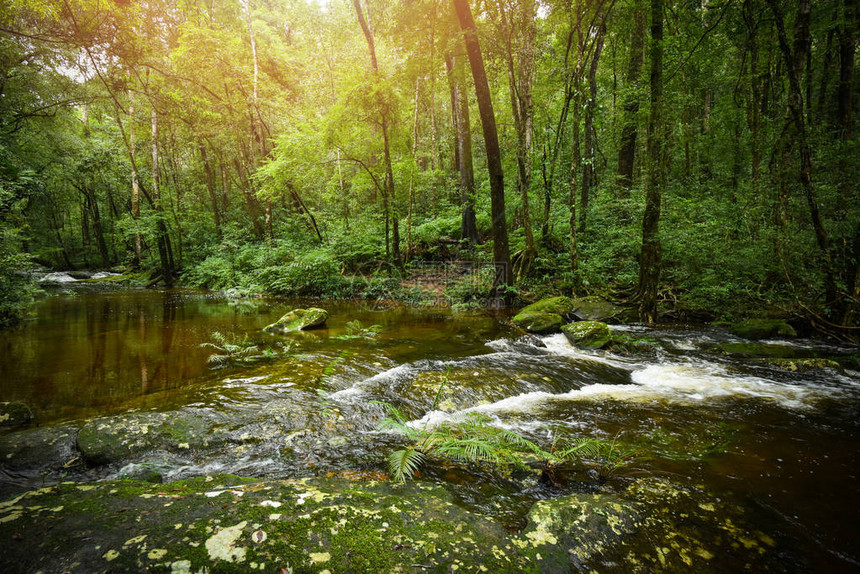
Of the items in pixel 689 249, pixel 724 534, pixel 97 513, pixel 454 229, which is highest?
pixel 454 229

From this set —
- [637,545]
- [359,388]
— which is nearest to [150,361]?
[359,388]

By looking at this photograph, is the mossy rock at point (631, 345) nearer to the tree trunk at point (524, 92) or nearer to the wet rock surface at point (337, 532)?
the tree trunk at point (524, 92)

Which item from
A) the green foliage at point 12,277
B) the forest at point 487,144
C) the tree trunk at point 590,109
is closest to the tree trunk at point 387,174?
the forest at point 487,144

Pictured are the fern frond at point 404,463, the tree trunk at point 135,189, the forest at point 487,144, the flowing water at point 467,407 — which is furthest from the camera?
the tree trunk at point 135,189

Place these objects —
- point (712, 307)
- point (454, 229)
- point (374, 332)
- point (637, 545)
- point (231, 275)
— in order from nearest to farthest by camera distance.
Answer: point (637, 545), point (374, 332), point (712, 307), point (454, 229), point (231, 275)

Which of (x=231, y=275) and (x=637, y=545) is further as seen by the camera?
(x=231, y=275)

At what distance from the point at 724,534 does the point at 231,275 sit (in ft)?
66.7

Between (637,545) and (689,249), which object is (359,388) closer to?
(637,545)

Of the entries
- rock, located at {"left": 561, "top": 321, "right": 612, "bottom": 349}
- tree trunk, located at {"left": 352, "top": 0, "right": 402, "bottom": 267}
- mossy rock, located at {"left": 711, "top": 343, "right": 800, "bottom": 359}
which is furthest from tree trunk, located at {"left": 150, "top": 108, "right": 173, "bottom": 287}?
mossy rock, located at {"left": 711, "top": 343, "right": 800, "bottom": 359}

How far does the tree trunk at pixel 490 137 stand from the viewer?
9234 millimetres

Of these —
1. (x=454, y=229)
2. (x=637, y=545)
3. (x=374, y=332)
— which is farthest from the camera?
(x=454, y=229)

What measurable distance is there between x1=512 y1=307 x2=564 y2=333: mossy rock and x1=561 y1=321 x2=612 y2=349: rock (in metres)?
0.63

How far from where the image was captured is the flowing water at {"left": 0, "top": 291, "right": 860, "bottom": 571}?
116 inches

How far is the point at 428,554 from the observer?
178cm
